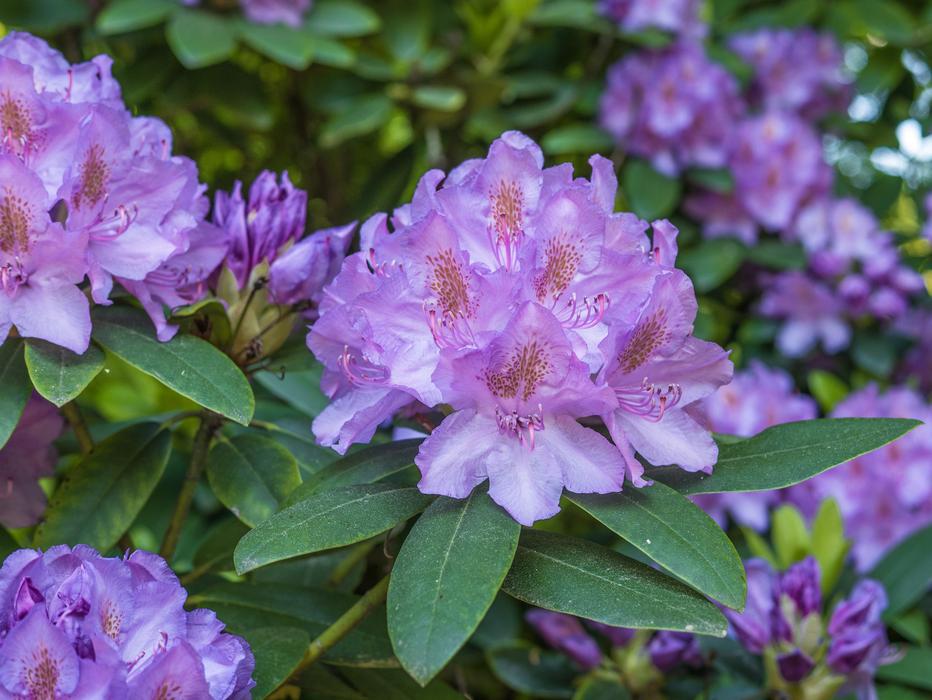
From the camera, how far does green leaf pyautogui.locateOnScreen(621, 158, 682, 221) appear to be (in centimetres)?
217

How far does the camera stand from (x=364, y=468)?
37.2 inches

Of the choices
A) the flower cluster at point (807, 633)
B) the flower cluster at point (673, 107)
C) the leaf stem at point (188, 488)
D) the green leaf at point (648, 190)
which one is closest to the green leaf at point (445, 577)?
the leaf stem at point (188, 488)

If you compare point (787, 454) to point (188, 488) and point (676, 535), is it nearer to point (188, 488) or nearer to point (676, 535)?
point (676, 535)

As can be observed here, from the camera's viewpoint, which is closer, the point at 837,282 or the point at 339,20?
the point at 339,20

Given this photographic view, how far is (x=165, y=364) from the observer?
973mm

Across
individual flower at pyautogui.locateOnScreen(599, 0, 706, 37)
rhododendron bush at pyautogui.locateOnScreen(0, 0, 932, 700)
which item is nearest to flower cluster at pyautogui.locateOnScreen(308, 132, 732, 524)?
rhododendron bush at pyautogui.locateOnScreen(0, 0, 932, 700)

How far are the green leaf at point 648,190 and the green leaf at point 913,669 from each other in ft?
3.06

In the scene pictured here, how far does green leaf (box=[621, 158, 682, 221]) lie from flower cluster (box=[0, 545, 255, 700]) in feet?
4.88

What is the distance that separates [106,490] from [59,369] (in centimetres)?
19

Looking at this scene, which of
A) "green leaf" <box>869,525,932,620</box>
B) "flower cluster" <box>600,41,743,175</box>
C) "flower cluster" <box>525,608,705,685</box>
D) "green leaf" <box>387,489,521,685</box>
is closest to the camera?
"green leaf" <box>387,489,521,685</box>

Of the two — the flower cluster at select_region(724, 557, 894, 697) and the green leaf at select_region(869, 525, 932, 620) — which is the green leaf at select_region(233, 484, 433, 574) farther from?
the green leaf at select_region(869, 525, 932, 620)

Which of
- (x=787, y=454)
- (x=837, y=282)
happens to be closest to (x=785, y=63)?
(x=837, y=282)

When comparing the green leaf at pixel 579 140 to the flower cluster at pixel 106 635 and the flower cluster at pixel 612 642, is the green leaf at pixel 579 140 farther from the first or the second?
the flower cluster at pixel 106 635

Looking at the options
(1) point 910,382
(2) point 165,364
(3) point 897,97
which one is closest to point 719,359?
(2) point 165,364
